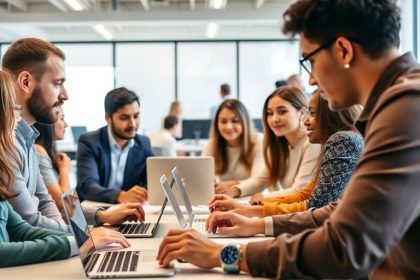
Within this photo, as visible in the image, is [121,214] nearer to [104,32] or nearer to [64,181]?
[64,181]

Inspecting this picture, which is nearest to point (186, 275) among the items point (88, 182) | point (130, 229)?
point (130, 229)

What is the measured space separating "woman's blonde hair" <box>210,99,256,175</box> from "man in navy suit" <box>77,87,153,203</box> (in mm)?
566

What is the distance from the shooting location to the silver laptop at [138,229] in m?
1.97

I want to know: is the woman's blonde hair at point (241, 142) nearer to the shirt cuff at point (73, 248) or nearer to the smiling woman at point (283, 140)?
the smiling woman at point (283, 140)

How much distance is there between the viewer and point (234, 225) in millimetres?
1886

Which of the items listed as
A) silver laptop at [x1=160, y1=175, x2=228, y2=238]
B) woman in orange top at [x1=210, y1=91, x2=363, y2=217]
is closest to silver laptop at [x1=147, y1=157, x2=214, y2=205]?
silver laptop at [x1=160, y1=175, x2=228, y2=238]

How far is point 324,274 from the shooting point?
3.63ft

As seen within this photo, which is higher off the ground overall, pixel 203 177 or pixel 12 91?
pixel 12 91

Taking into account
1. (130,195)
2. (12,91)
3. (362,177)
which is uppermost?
(12,91)

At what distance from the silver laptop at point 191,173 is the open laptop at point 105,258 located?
3.49 feet

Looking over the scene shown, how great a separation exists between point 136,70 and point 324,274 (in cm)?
1012

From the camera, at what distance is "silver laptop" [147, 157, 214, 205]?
8.82ft

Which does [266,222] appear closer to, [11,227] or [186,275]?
[186,275]

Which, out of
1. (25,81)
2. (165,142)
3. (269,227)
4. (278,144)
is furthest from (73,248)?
(165,142)
